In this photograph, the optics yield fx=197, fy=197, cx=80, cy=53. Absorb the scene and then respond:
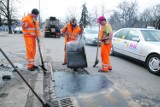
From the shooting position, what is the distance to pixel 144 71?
6.69 m

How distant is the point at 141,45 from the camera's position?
6906mm

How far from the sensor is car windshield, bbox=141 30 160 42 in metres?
7.09

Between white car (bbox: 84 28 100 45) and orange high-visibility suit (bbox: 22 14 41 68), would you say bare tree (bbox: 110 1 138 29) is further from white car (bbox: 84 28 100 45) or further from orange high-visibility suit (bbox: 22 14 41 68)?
orange high-visibility suit (bbox: 22 14 41 68)

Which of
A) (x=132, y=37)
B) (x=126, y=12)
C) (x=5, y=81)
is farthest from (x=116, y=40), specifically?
(x=126, y=12)

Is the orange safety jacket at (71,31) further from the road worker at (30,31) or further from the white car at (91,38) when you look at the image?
the white car at (91,38)

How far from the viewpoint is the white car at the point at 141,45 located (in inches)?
247

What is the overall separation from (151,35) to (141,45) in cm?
77

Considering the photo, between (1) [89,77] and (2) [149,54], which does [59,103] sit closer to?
(1) [89,77]

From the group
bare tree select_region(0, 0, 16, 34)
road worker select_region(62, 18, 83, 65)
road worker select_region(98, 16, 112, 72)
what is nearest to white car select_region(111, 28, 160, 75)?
road worker select_region(98, 16, 112, 72)

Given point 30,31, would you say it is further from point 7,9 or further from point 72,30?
point 7,9

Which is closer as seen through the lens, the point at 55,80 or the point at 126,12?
the point at 55,80

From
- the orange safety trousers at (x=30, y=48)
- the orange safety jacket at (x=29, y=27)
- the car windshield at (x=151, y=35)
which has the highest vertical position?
the orange safety jacket at (x=29, y=27)

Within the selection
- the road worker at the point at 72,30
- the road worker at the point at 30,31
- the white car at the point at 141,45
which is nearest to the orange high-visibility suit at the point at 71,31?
the road worker at the point at 72,30

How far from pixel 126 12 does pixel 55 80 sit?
59.1 metres
